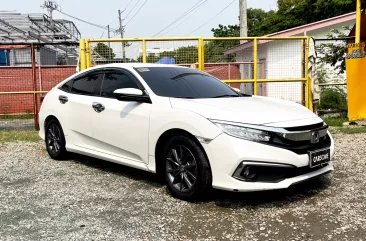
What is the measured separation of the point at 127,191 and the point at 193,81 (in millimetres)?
1763

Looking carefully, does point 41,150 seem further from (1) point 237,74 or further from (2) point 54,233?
(1) point 237,74

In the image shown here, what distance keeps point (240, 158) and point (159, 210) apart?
3.47 feet

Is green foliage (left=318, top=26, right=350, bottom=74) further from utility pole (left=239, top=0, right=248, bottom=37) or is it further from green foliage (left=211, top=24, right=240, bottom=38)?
green foliage (left=211, top=24, right=240, bottom=38)

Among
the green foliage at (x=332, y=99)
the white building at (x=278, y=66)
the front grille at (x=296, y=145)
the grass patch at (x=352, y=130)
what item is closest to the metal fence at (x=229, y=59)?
the white building at (x=278, y=66)

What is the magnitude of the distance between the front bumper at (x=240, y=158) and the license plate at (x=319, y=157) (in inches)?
4.3

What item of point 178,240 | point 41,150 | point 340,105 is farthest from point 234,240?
point 340,105

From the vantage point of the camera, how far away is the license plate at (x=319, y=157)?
165 inches

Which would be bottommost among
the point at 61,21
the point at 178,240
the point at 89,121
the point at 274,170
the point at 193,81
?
the point at 178,240

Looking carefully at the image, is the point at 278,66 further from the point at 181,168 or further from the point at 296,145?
the point at 181,168

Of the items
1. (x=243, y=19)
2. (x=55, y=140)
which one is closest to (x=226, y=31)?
(x=243, y=19)

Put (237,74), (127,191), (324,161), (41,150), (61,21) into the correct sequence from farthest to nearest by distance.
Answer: (61,21) → (237,74) → (41,150) → (127,191) → (324,161)

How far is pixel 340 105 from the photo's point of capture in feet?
40.3

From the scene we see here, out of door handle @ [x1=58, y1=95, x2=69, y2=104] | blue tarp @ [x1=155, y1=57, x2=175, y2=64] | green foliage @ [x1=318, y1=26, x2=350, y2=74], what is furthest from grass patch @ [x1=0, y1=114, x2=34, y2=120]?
green foliage @ [x1=318, y1=26, x2=350, y2=74]

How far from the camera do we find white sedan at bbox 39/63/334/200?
4.00 meters
